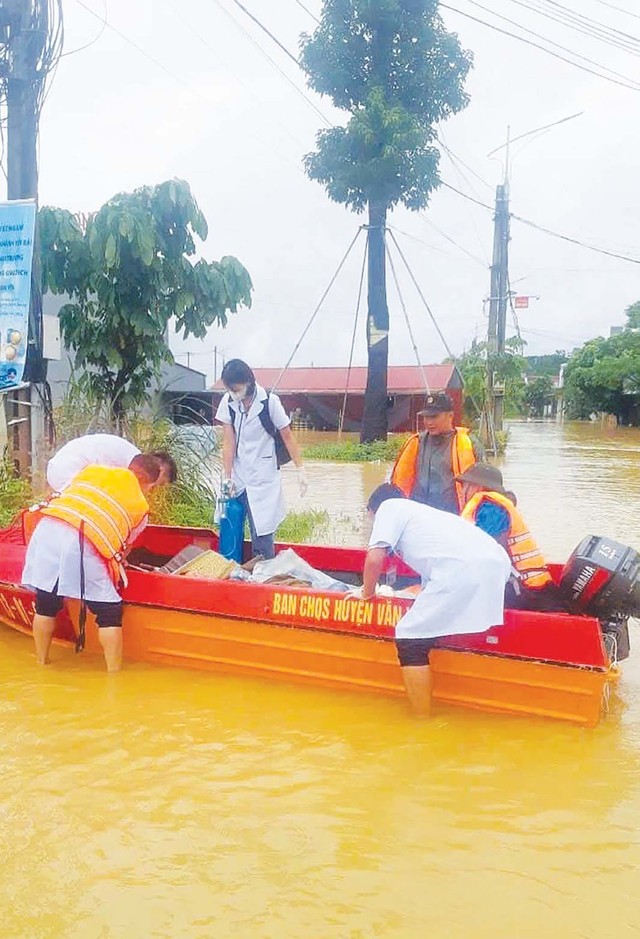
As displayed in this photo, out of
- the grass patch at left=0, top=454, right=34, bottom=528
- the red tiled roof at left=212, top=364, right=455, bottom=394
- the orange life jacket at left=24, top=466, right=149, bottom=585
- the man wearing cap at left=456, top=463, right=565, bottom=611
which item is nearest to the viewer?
the man wearing cap at left=456, top=463, right=565, bottom=611

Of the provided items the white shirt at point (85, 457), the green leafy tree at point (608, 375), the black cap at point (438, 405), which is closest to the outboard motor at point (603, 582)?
the black cap at point (438, 405)

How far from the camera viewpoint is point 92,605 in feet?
15.9

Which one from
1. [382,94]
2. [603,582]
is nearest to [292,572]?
[603,582]

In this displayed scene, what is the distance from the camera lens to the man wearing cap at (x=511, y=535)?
4449 mm

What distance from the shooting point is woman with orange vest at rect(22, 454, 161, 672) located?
4.65 meters

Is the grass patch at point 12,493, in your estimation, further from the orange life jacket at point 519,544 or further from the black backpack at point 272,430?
the orange life jacket at point 519,544

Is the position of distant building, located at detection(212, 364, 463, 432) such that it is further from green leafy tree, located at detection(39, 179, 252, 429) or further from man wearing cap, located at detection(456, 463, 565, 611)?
man wearing cap, located at detection(456, 463, 565, 611)

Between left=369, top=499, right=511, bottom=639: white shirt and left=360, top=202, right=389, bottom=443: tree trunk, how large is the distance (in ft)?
54.8

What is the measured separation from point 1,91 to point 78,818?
263 inches

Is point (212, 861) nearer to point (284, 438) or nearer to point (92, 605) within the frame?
point (92, 605)

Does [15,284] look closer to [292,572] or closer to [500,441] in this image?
[292,572]

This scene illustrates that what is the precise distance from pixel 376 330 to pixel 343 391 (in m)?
12.3

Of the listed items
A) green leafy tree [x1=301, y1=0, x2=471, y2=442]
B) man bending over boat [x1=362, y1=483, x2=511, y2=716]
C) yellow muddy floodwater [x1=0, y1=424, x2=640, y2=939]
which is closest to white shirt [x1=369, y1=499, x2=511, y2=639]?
man bending over boat [x1=362, y1=483, x2=511, y2=716]

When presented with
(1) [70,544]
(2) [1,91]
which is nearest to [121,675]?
(1) [70,544]
